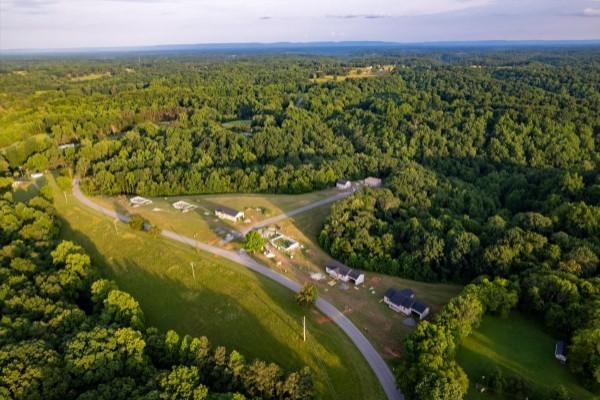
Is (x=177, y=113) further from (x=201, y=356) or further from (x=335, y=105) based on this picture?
(x=201, y=356)

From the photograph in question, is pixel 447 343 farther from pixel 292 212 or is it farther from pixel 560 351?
pixel 292 212

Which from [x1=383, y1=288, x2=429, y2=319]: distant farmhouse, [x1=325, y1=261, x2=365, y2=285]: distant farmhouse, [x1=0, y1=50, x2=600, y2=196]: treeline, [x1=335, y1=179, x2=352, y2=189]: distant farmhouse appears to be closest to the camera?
[x1=383, y1=288, x2=429, y2=319]: distant farmhouse

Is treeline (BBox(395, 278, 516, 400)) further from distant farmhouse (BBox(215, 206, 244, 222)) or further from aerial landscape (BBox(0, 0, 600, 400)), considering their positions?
distant farmhouse (BBox(215, 206, 244, 222))

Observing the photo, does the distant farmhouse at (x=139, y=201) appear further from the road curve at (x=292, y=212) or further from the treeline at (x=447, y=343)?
the treeline at (x=447, y=343)

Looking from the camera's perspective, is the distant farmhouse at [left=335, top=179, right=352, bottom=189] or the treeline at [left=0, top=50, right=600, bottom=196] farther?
the treeline at [left=0, top=50, right=600, bottom=196]

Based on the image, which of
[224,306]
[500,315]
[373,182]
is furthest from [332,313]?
[373,182]

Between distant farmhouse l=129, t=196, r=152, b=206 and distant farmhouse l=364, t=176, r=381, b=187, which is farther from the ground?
distant farmhouse l=364, t=176, r=381, b=187

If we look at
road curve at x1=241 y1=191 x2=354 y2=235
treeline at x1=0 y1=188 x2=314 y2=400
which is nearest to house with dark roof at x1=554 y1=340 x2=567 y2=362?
treeline at x1=0 y1=188 x2=314 y2=400
